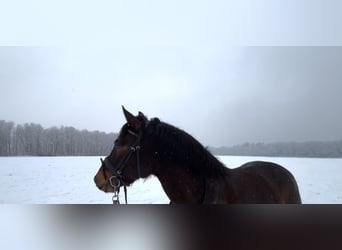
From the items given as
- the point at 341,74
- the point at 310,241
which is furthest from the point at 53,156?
the point at 341,74

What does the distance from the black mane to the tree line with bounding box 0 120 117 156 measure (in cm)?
118

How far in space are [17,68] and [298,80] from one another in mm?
2692

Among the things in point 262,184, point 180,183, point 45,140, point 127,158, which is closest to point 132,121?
point 127,158

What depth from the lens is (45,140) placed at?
8.09ft

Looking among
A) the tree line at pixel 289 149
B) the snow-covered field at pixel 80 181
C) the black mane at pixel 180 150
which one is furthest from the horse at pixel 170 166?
the snow-covered field at pixel 80 181

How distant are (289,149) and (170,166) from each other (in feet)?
5.14

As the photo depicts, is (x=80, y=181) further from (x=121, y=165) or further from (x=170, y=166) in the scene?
(x=170, y=166)

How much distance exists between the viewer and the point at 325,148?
217 cm

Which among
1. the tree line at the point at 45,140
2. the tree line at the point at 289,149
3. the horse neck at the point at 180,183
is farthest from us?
the tree line at the point at 45,140

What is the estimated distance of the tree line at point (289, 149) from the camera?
2.17 metres

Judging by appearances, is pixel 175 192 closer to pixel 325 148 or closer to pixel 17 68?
pixel 325 148

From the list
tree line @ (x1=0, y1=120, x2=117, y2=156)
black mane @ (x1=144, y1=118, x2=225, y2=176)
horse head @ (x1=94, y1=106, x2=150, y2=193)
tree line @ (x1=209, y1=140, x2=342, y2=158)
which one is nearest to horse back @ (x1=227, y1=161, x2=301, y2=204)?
black mane @ (x1=144, y1=118, x2=225, y2=176)

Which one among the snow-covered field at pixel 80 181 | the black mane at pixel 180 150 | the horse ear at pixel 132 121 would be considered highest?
the horse ear at pixel 132 121

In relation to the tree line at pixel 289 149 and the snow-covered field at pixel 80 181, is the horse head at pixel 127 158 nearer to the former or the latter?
the tree line at pixel 289 149
